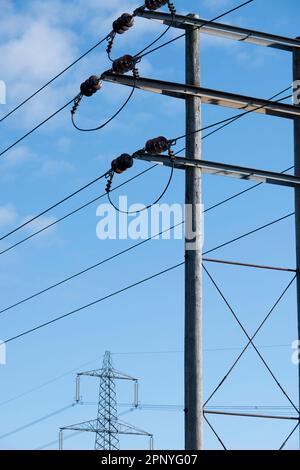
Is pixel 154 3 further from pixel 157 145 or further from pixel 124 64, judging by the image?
pixel 157 145

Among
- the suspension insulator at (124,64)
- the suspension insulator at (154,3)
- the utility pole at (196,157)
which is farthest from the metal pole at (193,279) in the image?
the suspension insulator at (124,64)

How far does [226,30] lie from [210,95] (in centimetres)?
145

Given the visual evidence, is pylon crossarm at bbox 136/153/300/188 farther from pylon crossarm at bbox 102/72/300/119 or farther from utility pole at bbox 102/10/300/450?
pylon crossarm at bbox 102/72/300/119

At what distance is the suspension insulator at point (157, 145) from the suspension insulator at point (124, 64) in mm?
1239

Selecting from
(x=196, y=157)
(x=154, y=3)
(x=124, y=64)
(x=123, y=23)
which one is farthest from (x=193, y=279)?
(x=154, y=3)

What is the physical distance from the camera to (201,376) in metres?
21.2

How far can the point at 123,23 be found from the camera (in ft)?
74.3

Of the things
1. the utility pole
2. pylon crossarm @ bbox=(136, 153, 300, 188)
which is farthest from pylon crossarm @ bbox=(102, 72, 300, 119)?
pylon crossarm @ bbox=(136, 153, 300, 188)

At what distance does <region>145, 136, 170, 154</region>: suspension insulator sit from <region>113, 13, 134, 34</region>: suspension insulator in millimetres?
1899

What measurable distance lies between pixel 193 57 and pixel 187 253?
3.58m

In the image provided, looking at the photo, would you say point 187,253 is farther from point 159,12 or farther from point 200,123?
point 159,12

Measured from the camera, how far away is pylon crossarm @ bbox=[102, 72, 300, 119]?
892 inches

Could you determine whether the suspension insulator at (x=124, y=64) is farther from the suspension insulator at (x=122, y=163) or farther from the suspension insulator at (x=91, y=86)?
the suspension insulator at (x=122, y=163)
